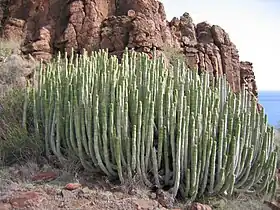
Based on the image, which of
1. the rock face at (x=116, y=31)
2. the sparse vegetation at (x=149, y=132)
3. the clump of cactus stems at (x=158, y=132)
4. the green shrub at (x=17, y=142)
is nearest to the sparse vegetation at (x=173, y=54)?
the rock face at (x=116, y=31)

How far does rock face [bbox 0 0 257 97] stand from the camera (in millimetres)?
11312

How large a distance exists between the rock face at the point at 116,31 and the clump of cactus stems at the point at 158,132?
207 inches

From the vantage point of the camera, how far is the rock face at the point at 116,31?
11312 mm

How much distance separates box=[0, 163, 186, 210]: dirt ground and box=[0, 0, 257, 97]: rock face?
6066 millimetres

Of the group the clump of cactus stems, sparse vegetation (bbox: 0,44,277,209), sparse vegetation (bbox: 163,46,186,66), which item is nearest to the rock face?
sparse vegetation (bbox: 163,46,186,66)

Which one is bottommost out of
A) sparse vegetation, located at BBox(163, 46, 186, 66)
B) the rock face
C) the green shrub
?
the green shrub

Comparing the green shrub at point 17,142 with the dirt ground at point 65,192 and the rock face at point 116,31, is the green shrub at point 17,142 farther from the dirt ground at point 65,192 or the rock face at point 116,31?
the rock face at point 116,31

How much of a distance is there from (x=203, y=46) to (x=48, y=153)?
780 cm

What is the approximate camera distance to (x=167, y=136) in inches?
211

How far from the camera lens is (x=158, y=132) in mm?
5363

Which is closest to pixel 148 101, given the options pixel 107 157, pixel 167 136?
pixel 167 136

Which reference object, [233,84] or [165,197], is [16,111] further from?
[233,84]

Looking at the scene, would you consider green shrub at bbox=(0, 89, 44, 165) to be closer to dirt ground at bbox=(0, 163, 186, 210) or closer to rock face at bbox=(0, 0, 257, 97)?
dirt ground at bbox=(0, 163, 186, 210)

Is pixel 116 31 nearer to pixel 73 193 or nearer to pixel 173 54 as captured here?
pixel 173 54
